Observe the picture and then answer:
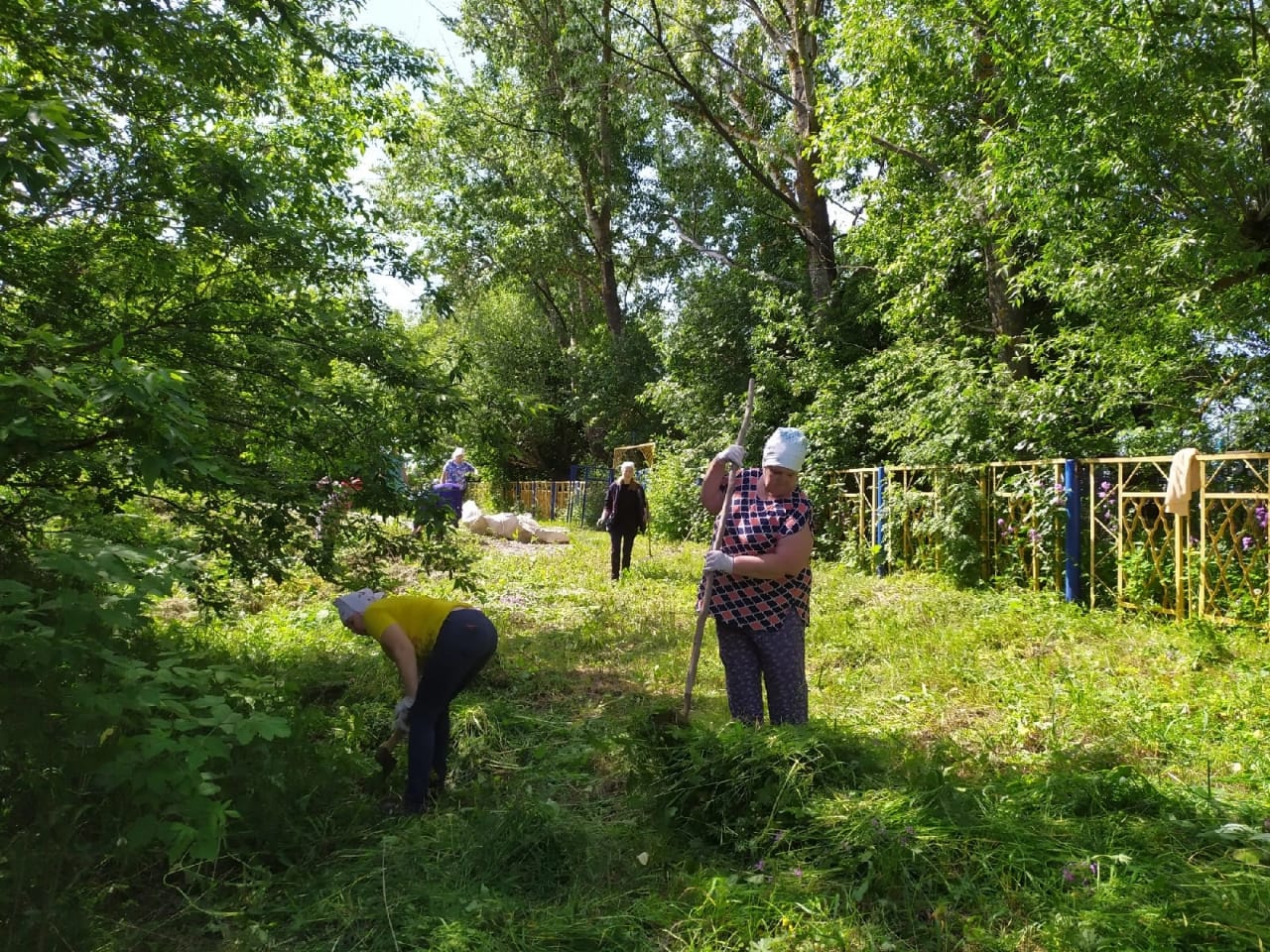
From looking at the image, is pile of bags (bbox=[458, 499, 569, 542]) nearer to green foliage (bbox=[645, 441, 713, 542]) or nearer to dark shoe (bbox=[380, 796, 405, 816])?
green foliage (bbox=[645, 441, 713, 542])

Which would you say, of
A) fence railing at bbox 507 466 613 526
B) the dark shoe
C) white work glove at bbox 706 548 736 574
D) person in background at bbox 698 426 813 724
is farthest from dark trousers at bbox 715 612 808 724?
fence railing at bbox 507 466 613 526

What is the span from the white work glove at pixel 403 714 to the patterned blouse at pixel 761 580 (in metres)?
1.52

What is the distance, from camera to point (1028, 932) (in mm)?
2430

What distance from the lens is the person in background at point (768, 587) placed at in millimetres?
3807

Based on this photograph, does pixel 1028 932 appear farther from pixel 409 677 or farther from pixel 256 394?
pixel 256 394

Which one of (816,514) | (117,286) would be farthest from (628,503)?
(117,286)

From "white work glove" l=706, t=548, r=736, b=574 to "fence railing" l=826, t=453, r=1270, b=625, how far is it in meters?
5.25

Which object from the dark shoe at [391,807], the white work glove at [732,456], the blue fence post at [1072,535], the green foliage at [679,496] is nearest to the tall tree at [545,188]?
the green foliage at [679,496]

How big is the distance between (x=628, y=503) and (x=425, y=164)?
18260 mm

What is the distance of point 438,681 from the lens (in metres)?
3.99

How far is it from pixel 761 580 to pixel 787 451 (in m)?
0.61

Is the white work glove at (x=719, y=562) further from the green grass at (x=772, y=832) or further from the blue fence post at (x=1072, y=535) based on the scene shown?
the blue fence post at (x=1072, y=535)

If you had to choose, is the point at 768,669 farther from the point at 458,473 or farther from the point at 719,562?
the point at 458,473

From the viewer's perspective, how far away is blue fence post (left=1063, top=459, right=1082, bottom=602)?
852cm
